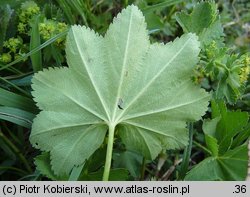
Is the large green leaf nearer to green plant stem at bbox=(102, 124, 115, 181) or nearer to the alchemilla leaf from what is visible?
the alchemilla leaf

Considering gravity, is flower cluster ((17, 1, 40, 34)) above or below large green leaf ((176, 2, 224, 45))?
above

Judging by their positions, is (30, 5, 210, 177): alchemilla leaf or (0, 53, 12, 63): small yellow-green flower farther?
(0, 53, 12, 63): small yellow-green flower

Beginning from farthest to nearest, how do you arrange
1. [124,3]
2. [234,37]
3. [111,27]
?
[234,37]
[124,3]
[111,27]


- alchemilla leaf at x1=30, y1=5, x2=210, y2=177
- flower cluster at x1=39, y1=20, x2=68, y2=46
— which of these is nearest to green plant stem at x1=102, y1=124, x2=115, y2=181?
alchemilla leaf at x1=30, y1=5, x2=210, y2=177

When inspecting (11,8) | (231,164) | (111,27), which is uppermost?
(11,8)

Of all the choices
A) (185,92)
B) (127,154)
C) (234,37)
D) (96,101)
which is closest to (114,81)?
(96,101)

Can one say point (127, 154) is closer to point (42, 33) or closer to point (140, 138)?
point (140, 138)

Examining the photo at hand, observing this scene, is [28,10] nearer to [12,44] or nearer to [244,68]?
[12,44]
